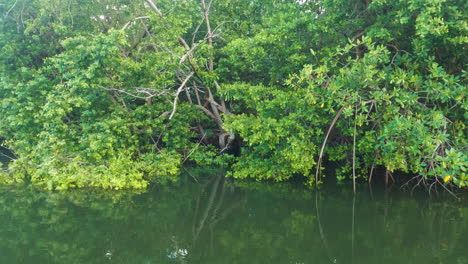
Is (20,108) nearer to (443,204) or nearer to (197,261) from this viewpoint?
(197,261)

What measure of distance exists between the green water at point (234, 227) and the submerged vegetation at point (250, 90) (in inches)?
26.7

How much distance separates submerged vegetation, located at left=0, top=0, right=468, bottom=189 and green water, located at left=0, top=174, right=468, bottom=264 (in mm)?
679

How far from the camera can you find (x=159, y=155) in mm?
9617

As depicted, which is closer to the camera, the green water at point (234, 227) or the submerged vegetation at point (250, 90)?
the green water at point (234, 227)

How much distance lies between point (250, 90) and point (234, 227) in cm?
386

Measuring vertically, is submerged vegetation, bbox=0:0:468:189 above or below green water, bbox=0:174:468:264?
above

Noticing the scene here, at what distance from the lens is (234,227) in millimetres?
5129

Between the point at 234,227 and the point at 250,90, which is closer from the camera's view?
the point at 234,227

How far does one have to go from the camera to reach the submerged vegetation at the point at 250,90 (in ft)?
18.8

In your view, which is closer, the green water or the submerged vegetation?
the green water

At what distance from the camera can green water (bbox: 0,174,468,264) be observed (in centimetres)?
413

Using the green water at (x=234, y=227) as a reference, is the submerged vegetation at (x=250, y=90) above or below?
above

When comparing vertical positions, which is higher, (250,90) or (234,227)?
(250,90)

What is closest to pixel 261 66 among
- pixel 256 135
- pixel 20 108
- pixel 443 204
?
pixel 256 135
